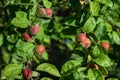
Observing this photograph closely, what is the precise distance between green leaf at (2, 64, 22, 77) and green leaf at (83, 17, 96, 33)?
0.43 m

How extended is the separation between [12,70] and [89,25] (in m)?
0.50

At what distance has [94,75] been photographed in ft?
6.64

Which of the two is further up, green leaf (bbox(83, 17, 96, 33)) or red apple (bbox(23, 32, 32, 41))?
green leaf (bbox(83, 17, 96, 33))

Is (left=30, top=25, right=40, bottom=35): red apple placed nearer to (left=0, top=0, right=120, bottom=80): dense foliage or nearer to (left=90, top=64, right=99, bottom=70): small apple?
(left=0, top=0, right=120, bottom=80): dense foliage

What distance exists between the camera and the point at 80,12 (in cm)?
232

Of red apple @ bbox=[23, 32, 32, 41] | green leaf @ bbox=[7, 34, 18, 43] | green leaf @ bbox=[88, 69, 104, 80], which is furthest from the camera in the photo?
green leaf @ bbox=[7, 34, 18, 43]

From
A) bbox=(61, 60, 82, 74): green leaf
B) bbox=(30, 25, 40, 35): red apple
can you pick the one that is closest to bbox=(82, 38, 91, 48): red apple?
bbox=(61, 60, 82, 74): green leaf

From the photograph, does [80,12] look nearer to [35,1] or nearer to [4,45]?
[35,1]

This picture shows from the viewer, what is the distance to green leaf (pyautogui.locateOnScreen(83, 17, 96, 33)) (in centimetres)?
220

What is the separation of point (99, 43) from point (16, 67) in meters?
0.51

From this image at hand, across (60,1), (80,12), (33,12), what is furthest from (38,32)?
(60,1)

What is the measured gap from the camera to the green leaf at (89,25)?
2195mm

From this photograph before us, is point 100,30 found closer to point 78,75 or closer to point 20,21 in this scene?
point 78,75

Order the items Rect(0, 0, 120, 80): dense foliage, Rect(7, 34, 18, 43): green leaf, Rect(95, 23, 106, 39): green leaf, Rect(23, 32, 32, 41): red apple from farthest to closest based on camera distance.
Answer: Rect(7, 34, 18, 43): green leaf → Rect(23, 32, 32, 41): red apple → Rect(95, 23, 106, 39): green leaf → Rect(0, 0, 120, 80): dense foliage
